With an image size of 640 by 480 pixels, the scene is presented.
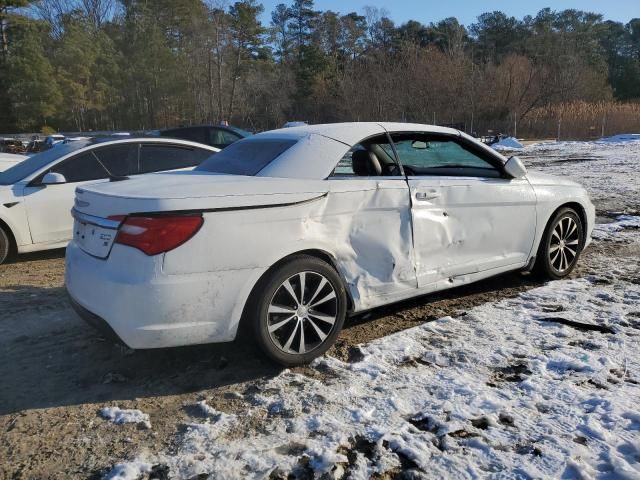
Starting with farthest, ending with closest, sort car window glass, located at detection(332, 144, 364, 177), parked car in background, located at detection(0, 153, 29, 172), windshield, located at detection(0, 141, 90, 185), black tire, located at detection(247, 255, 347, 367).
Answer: parked car in background, located at detection(0, 153, 29, 172)
windshield, located at detection(0, 141, 90, 185)
car window glass, located at detection(332, 144, 364, 177)
black tire, located at detection(247, 255, 347, 367)

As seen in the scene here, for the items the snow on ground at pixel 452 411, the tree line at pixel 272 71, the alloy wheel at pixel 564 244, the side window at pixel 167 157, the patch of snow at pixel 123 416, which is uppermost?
the tree line at pixel 272 71

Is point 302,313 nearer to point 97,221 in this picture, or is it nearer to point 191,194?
point 191,194

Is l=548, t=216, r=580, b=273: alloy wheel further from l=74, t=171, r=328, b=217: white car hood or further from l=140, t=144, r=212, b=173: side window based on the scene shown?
l=140, t=144, r=212, b=173: side window

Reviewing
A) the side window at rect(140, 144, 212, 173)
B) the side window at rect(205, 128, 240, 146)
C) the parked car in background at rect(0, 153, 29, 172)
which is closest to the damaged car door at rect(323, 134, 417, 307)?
the side window at rect(140, 144, 212, 173)

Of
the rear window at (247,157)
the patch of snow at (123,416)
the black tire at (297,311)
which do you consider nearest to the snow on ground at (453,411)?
the black tire at (297,311)

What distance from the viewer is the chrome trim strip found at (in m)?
3.27

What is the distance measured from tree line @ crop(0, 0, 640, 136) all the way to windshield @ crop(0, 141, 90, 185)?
3306 cm

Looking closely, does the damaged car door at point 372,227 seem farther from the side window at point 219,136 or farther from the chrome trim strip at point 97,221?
the side window at point 219,136

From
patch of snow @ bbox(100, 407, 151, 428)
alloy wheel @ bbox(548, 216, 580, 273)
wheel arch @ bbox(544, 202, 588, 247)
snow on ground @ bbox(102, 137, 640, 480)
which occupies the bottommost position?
patch of snow @ bbox(100, 407, 151, 428)

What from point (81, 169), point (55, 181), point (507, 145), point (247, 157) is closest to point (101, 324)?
point (247, 157)

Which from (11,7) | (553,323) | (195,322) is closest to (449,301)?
(553,323)

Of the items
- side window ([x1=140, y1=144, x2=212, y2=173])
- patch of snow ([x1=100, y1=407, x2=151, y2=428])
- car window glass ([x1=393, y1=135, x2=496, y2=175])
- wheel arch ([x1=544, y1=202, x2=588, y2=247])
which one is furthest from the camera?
side window ([x1=140, y1=144, x2=212, y2=173])

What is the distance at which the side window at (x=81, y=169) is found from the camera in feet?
22.0

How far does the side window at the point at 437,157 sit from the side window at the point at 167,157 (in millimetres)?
3357
